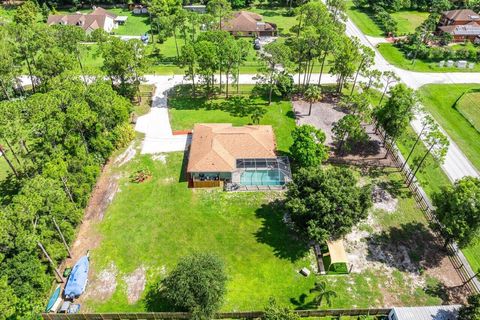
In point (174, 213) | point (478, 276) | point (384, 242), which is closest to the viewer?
point (478, 276)

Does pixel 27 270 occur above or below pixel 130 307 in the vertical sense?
above

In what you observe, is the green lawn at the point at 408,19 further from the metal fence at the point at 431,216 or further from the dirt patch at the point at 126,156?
the dirt patch at the point at 126,156

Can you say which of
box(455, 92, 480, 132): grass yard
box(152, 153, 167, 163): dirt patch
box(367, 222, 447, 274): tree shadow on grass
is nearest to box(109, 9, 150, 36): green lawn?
box(152, 153, 167, 163): dirt patch

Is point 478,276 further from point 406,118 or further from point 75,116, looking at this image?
point 75,116

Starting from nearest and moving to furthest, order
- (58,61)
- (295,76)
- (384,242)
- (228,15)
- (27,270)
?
(27,270), (384,242), (58,61), (295,76), (228,15)

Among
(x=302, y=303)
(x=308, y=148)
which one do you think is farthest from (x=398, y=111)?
(x=302, y=303)

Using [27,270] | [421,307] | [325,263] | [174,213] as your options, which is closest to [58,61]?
[174,213]

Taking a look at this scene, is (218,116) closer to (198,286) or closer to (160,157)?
(160,157)
